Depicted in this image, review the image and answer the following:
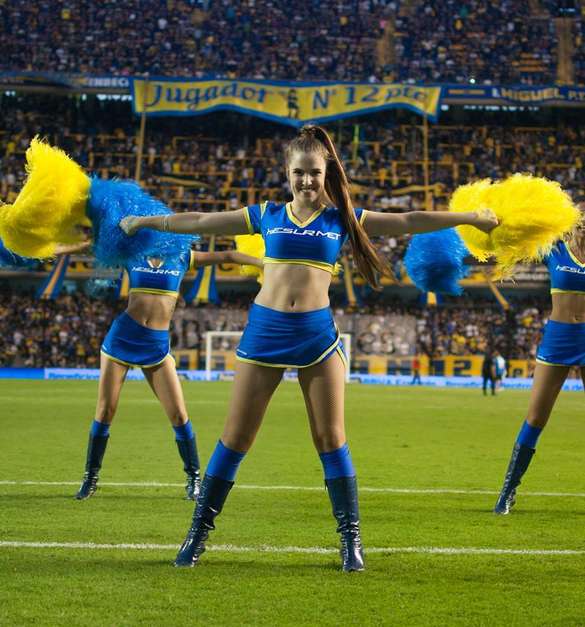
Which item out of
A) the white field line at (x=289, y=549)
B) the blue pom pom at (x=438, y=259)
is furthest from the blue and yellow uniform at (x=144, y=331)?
the white field line at (x=289, y=549)

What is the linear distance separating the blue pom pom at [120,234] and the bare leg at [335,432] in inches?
60.7

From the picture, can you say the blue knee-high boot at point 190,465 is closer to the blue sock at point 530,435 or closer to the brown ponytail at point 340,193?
the blue sock at point 530,435

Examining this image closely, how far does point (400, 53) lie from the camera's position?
40.3 meters

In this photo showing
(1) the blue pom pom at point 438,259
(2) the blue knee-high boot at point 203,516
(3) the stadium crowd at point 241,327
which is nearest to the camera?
(2) the blue knee-high boot at point 203,516

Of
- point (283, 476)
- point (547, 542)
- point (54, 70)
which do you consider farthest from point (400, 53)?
point (547, 542)

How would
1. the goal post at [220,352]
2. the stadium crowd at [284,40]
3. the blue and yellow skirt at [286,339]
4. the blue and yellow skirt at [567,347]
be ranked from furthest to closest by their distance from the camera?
the stadium crowd at [284,40] → the goal post at [220,352] → the blue and yellow skirt at [567,347] → the blue and yellow skirt at [286,339]

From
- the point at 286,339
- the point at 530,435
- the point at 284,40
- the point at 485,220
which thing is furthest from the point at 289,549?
the point at 284,40

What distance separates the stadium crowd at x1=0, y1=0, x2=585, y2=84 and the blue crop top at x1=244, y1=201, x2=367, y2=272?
35454 millimetres

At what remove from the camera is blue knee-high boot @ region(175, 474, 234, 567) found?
16.0ft

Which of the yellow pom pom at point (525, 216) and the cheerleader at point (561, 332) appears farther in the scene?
the cheerleader at point (561, 332)

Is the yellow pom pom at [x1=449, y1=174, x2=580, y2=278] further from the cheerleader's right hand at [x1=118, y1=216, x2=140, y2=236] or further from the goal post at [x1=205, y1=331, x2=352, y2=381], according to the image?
the goal post at [x1=205, y1=331, x2=352, y2=381]

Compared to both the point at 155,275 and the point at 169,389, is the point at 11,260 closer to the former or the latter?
the point at 155,275

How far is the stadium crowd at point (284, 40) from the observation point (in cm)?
3956

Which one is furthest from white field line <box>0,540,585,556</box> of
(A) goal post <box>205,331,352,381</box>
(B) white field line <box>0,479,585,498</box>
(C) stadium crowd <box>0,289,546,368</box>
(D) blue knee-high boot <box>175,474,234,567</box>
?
(C) stadium crowd <box>0,289,546,368</box>
